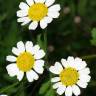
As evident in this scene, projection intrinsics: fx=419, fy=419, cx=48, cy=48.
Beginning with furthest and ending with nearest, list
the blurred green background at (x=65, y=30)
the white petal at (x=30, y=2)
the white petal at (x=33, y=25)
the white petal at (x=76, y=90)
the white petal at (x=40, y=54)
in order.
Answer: the blurred green background at (x=65, y=30), the white petal at (x=30, y=2), the white petal at (x=33, y=25), the white petal at (x=40, y=54), the white petal at (x=76, y=90)

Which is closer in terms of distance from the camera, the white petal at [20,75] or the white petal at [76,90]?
the white petal at [76,90]

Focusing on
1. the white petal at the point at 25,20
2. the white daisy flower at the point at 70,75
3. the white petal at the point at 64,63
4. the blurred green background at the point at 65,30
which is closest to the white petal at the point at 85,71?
the white daisy flower at the point at 70,75

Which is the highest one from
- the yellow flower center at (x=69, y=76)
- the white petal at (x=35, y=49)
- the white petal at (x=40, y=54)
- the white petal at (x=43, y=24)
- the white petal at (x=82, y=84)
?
the white petal at (x=43, y=24)

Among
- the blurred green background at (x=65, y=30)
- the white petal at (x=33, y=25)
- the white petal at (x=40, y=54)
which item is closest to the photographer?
the white petal at (x=40, y=54)

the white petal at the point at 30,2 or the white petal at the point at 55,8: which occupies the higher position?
the white petal at the point at 30,2

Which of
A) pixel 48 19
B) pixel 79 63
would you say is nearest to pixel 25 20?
pixel 48 19

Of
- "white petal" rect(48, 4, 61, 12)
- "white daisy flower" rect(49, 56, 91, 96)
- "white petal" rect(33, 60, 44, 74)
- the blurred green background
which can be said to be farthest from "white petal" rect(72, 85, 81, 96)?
the blurred green background

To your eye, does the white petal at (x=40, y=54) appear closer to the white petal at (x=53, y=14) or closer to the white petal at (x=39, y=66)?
the white petal at (x=39, y=66)
